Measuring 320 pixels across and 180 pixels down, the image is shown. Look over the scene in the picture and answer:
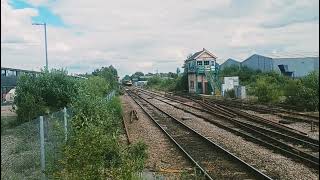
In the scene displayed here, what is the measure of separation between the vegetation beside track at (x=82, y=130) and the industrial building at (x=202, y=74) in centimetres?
3316

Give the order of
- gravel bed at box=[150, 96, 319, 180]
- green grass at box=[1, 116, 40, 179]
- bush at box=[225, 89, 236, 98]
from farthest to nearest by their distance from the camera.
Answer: bush at box=[225, 89, 236, 98] → gravel bed at box=[150, 96, 319, 180] → green grass at box=[1, 116, 40, 179]

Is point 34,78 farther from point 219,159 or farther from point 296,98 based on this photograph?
point 296,98

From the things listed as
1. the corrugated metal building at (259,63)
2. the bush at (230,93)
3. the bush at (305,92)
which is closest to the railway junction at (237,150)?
the bush at (305,92)

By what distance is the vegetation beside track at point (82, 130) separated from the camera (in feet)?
22.4

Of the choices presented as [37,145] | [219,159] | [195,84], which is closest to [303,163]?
[219,159]

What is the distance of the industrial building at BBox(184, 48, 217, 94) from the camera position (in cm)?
5869

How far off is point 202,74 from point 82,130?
5395cm

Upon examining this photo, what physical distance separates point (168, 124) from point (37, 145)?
47.5 feet

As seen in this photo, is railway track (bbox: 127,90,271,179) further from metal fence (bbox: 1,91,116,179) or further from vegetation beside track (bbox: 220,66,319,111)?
vegetation beside track (bbox: 220,66,319,111)

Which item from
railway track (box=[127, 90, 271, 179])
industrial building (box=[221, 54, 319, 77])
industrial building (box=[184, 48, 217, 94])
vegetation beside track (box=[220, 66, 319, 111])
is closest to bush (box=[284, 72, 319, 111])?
vegetation beside track (box=[220, 66, 319, 111])

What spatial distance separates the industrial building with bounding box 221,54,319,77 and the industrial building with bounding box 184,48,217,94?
7.15 m

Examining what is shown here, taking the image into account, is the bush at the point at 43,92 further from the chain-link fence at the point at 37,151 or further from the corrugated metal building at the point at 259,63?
the corrugated metal building at the point at 259,63

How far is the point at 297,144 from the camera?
14.5 m

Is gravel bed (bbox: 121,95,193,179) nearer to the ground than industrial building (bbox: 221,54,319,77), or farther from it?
nearer to the ground
